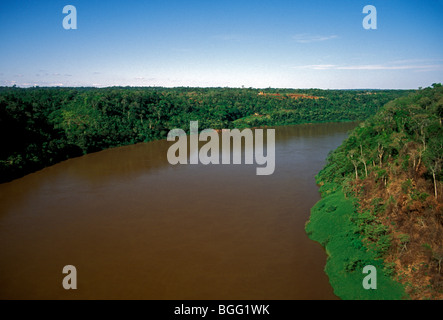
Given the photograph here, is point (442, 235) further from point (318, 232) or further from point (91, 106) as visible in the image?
point (91, 106)

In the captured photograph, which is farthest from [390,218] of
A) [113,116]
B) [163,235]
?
[113,116]

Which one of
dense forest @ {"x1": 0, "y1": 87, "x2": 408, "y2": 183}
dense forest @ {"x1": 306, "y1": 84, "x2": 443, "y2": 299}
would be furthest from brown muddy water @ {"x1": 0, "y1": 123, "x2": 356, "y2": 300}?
dense forest @ {"x1": 0, "y1": 87, "x2": 408, "y2": 183}

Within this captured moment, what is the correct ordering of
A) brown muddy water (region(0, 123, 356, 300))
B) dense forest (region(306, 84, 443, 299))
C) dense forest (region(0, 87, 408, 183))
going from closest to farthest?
dense forest (region(306, 84, 443, 299)) < brown muddy water (region(0, 123, 356, 300)) < dense forest (region(0, 87, 408, 183))

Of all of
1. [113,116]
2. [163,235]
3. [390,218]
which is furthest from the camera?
[113,116]

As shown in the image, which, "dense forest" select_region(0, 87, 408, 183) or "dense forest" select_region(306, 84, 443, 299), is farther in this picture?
"dense forest" select_region(0, 87, 408, 183)

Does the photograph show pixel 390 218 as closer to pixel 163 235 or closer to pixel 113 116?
pixel 163 235

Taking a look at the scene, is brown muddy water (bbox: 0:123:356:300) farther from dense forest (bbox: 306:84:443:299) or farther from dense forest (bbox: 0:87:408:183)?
dense forest (bbox: 0:87:408:183)

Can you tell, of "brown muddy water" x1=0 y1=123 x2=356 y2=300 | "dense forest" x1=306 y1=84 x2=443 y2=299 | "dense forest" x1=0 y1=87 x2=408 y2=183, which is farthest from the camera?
"dense forest" x1=0 y1=87 x2=408 y2=183
